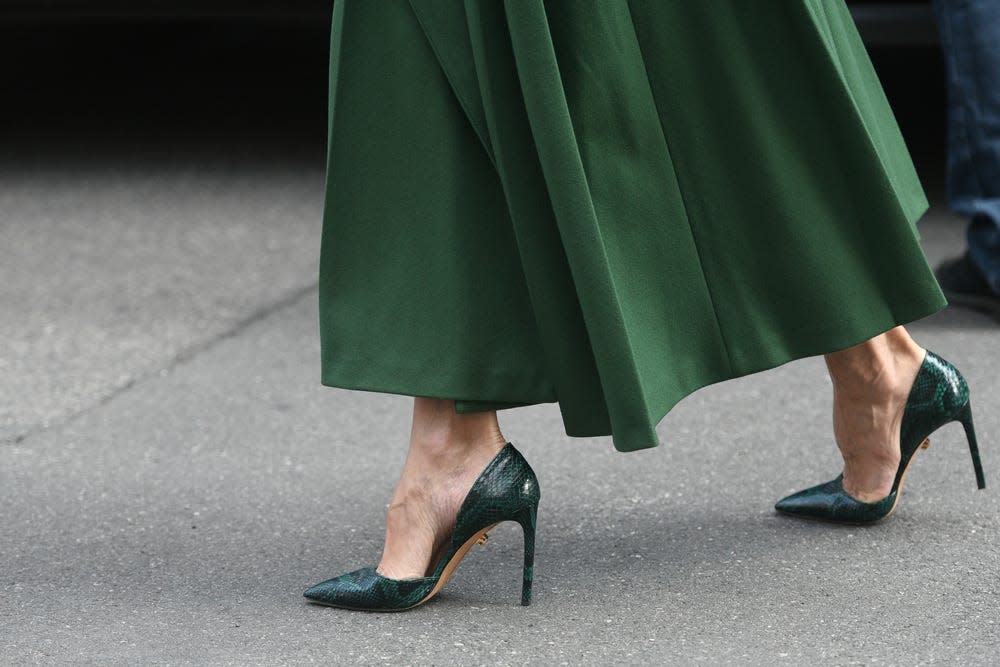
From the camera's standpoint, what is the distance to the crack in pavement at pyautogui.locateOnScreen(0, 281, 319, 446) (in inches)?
104

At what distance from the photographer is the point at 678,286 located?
1.73m

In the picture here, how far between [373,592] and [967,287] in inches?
79.6

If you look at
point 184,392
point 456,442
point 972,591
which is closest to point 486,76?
point 456,442

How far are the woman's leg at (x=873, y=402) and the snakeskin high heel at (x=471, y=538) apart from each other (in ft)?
1.60

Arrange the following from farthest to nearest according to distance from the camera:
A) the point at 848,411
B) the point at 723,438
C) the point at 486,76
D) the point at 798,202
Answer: the point at 723,438
the point at 848,411
the point at 798,202
the point at 486,76

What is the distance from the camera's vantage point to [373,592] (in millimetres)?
1780

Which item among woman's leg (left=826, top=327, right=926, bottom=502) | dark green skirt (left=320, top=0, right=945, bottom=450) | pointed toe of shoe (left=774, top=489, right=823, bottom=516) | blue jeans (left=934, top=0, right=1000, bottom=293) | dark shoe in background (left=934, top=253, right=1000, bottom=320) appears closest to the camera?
dark green skirt (left=320, top=0, right=945, bottom=450)

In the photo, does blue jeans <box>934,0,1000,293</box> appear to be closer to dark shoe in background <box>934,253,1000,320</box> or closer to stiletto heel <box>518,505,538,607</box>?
dark shoe in background <box>934,253,1000,320</box>

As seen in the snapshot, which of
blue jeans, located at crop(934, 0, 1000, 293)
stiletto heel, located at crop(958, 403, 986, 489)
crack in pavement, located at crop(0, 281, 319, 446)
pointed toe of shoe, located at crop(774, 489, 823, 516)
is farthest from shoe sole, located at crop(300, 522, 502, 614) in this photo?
blue jeans, located at crop(934, 0, 1000, 293)

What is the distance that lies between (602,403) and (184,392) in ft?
4.48

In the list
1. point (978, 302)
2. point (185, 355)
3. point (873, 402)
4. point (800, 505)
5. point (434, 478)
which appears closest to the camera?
point (434, 478)

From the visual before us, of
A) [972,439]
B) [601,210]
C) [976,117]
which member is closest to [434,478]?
[601,210]

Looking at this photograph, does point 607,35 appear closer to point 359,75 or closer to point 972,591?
point 359,75

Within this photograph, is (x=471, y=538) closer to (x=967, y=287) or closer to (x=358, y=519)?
(x=358, y=519)
